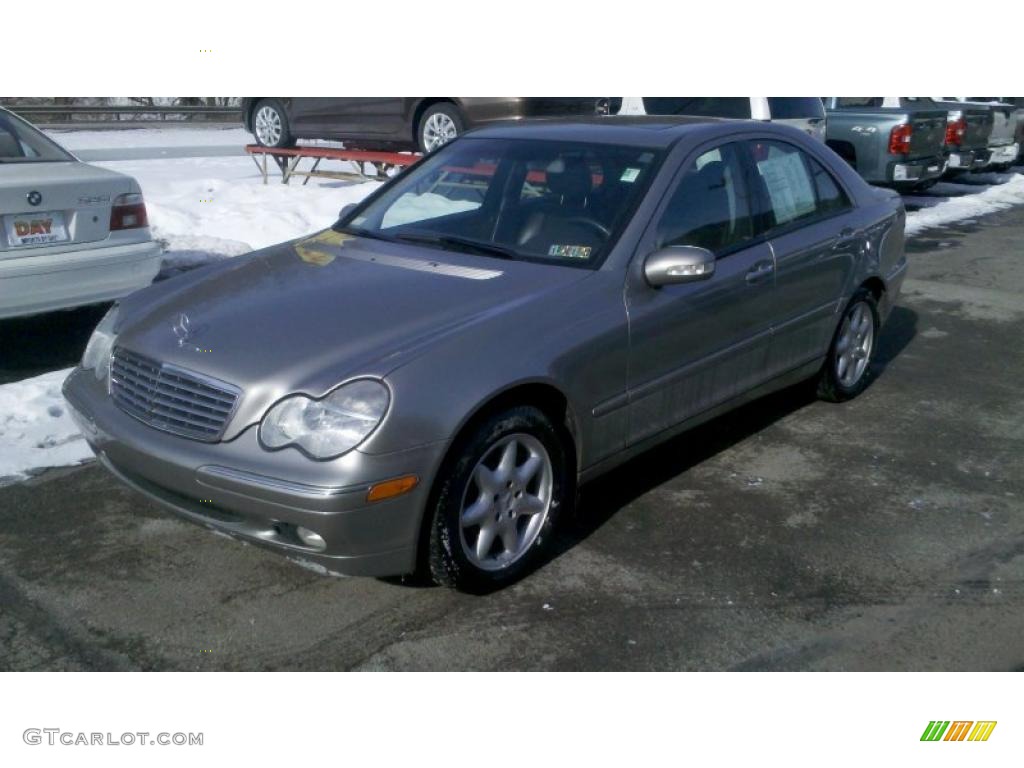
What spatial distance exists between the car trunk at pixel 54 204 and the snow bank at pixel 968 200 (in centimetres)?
911

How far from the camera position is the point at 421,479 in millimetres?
3385

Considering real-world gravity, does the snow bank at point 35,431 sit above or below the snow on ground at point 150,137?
below

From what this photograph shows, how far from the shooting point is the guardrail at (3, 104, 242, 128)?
24359mm

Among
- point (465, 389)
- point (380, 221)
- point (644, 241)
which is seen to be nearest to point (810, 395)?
point (644, 241)

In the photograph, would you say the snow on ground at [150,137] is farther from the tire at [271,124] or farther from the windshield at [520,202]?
the windshield at [520,202]

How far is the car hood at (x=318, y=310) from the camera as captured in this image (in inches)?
137

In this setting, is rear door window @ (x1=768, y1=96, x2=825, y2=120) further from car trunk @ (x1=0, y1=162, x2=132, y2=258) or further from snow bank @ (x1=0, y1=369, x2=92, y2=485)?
snow bank @ (x1=0, y1=369, x2=92, y2=485)

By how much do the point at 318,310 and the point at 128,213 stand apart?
10.8 ft

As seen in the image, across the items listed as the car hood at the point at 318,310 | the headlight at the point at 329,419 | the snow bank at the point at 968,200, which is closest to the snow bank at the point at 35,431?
the car hood at the point at 318,310

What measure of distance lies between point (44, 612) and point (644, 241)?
2.56 metres

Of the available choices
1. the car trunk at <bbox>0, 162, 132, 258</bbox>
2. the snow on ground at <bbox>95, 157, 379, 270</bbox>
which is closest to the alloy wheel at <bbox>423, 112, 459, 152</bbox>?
the snow on ground at <bbox>95, 157, 379, 270</bbox>

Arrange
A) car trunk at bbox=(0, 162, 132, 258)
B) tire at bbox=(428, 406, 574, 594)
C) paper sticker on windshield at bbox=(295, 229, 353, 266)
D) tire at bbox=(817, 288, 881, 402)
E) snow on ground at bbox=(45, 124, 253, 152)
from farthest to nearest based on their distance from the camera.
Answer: snow on ground at bbox=(45, 124, 253, 152), car trunk at bbox=(0, 162, 132, 258), tire at bbox=(817, 288, 881, 402), paper sticker on windshield at bbox=(295, 229, 353, 266), tire at bbox=(428, 406, 574, 594)

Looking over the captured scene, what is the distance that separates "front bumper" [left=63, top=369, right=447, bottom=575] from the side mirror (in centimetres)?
124
